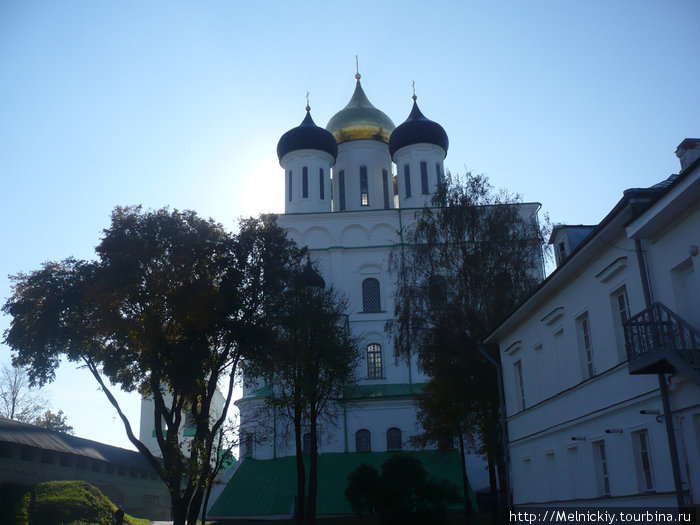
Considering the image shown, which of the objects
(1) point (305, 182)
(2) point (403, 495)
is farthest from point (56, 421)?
(2) point (403, 495)

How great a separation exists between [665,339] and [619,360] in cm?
253

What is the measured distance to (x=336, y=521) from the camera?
27688mm

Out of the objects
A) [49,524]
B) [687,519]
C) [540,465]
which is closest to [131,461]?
[49,524]

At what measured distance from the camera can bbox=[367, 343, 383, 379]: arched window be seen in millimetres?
35938

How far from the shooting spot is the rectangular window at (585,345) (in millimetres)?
13719

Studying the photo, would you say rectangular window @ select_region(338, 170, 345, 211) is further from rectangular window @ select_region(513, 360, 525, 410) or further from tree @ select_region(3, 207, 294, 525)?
rectangular window @ select_region(513, 360, 525, 410)

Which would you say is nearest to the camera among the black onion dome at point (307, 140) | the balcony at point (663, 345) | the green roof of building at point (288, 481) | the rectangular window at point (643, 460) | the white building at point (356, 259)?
the balcony at point (663, 345)

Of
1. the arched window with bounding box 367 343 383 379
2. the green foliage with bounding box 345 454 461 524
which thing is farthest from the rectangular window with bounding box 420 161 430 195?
the green foliage with bounding box 345 454 461 524

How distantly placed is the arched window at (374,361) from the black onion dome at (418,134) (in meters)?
13.4

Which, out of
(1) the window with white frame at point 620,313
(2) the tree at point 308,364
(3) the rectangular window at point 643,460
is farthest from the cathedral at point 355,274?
(3) the rectangular window at point 643,460

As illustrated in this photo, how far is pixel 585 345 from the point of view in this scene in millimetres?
13930

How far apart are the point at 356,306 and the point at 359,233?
4467 mm

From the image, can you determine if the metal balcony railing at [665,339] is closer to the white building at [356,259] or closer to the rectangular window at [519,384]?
the rectangular window at [519,384]

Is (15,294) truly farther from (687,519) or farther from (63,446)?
(687,519)
